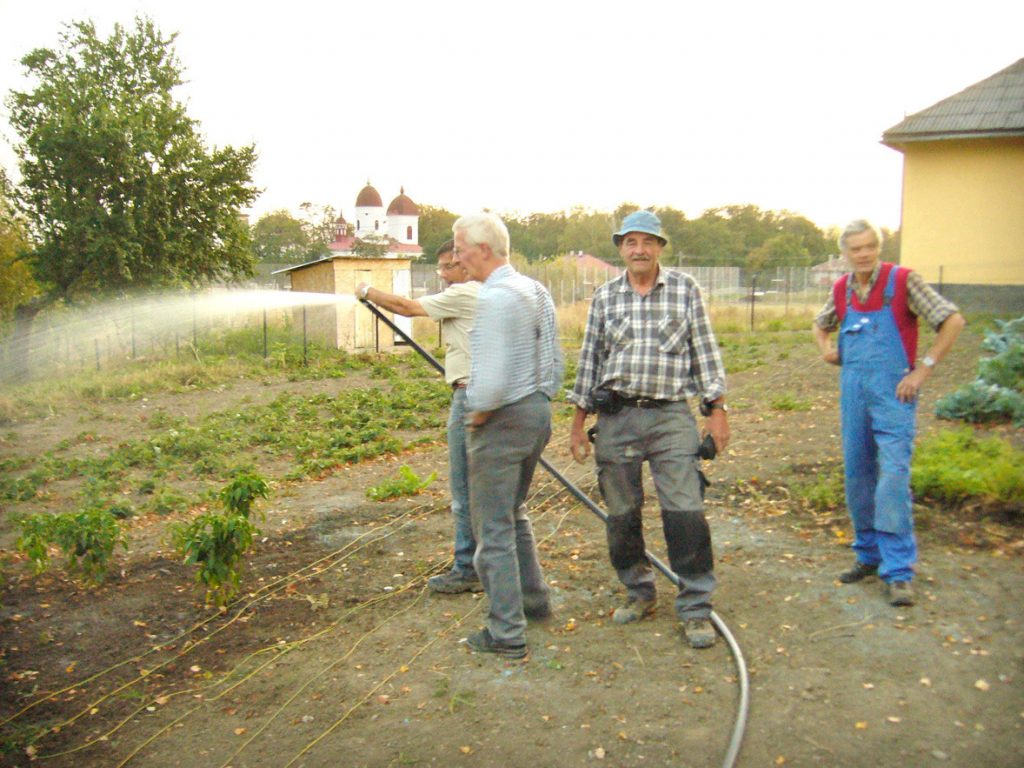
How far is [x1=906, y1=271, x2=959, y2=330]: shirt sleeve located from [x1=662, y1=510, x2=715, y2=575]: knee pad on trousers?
5.06ft

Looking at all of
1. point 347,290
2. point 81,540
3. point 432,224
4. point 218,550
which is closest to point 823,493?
point 218,550

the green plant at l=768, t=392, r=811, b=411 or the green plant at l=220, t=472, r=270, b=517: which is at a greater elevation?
the green plant at l=220, t=472, r=270, b=517

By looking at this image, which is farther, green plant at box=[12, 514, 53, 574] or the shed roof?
the shed roof

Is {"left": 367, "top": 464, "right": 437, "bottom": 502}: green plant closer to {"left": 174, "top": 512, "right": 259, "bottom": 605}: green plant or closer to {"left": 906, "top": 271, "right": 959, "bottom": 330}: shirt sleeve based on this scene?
{"left": 174, "top": 512, "right": 259, "bottom": 605}: green plant

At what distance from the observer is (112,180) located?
886 inches

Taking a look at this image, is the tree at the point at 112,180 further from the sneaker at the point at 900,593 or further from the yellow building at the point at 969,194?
the sneaker at the point at 900,593

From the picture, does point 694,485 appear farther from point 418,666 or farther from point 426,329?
point 426,329

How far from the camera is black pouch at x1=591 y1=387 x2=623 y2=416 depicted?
4.54 m

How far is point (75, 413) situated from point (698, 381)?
12236 mm

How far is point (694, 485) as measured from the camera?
4457 mm

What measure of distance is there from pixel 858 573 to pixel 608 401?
177 cm

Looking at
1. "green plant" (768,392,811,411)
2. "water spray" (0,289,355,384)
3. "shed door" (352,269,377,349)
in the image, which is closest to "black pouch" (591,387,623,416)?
"green plant" (768,392,811,411)

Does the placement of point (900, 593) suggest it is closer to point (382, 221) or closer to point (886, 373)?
point (886, 373)

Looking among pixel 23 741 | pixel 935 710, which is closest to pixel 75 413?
pixel 23 741
